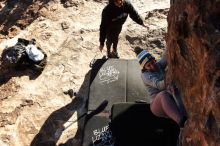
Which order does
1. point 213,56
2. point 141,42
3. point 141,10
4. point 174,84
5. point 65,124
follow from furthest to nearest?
point 141,10 → point 141,42 → point 65,124 → point 174,84 → point 213,56

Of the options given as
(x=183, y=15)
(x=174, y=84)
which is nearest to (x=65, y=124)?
(x=174, y=84)

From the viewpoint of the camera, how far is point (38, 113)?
26.9 feet

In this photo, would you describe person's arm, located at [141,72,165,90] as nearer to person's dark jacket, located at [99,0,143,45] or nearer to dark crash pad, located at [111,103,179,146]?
dark crash pad, located at [111,103,179,146]

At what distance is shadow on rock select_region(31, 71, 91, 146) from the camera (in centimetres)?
759

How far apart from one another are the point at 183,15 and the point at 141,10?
18.8 feet

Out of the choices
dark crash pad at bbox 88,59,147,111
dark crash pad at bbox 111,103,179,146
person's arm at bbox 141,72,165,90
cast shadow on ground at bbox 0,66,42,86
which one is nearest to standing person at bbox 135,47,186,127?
person's arm at bbox 141,72,165,90

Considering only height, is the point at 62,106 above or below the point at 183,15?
below

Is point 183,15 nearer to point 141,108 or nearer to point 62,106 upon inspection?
point 141,108

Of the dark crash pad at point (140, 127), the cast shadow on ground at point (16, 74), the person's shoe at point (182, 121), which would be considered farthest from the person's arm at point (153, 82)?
the cast shadow on ground at point (16, 74)

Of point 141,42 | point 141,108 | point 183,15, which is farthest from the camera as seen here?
point 141,42

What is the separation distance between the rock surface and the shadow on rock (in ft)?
9.90

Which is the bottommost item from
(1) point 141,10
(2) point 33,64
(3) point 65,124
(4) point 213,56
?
(3) point 65,124

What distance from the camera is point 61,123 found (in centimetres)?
791

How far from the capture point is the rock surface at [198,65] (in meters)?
3.95
